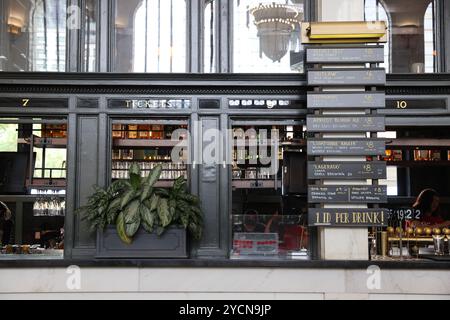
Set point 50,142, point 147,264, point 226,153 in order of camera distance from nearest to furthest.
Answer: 1. point 147,264
2. point 226,153
3. point 50,142

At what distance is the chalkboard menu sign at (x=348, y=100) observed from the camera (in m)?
8.80

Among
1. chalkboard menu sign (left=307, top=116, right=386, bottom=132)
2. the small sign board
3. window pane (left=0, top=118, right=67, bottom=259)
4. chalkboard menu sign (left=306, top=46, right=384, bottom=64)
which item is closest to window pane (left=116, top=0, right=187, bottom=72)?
window pane (left=0, top=118, right=67, bottom=259)

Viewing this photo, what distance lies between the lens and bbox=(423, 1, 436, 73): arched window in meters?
9.45

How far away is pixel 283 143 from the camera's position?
31.5ft

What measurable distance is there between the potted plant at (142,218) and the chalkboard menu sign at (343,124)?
6.77 feet

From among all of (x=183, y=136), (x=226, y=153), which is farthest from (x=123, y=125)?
(x=226, y=153)

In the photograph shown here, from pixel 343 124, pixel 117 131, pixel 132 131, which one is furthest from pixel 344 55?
pixel 117 131

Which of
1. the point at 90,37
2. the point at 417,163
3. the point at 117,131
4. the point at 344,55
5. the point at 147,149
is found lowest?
the point at 417,163

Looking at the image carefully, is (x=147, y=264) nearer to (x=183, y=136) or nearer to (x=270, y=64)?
(x=183, y=136)

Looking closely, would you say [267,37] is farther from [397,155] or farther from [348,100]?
[397,155]

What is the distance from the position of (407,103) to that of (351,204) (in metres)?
1.85

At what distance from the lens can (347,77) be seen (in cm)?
884

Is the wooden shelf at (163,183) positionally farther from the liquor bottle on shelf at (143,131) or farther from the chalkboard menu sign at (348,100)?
the chalkboard menu sign at (348,100)

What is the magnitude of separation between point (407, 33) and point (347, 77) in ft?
5.01
